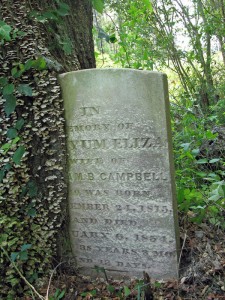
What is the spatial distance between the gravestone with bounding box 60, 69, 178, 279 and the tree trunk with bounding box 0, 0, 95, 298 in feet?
0.34

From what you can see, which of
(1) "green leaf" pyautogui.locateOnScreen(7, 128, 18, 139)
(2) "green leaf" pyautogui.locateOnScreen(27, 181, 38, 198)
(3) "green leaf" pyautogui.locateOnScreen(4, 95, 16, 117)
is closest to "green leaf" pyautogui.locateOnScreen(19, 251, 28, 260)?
(2) "green leaf" pyautogui.locateOnScreen(27, 181, 38, 198)

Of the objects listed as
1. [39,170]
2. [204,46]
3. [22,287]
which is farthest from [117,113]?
[204,46]

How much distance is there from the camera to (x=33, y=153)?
8.23 feet

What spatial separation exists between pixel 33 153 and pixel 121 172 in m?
0.65

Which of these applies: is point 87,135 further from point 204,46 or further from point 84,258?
point 204,46

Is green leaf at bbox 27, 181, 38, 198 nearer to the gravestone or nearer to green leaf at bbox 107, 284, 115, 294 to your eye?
the gravestone

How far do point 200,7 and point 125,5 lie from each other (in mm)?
1384

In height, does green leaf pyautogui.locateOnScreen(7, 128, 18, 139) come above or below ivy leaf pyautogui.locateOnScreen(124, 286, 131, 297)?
above

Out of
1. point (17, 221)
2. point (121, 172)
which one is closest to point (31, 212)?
point (17, 221)

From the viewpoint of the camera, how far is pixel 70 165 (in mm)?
2594

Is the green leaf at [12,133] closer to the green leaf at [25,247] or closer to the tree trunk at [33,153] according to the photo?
the tree trunk at [33,153]

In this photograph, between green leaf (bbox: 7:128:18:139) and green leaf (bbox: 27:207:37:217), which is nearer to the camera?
green leaf (bbox: 7:128:18:139)

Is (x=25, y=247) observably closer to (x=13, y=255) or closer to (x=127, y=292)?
(x=13, y=255)

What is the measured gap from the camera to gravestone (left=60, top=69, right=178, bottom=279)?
7.55 ft
